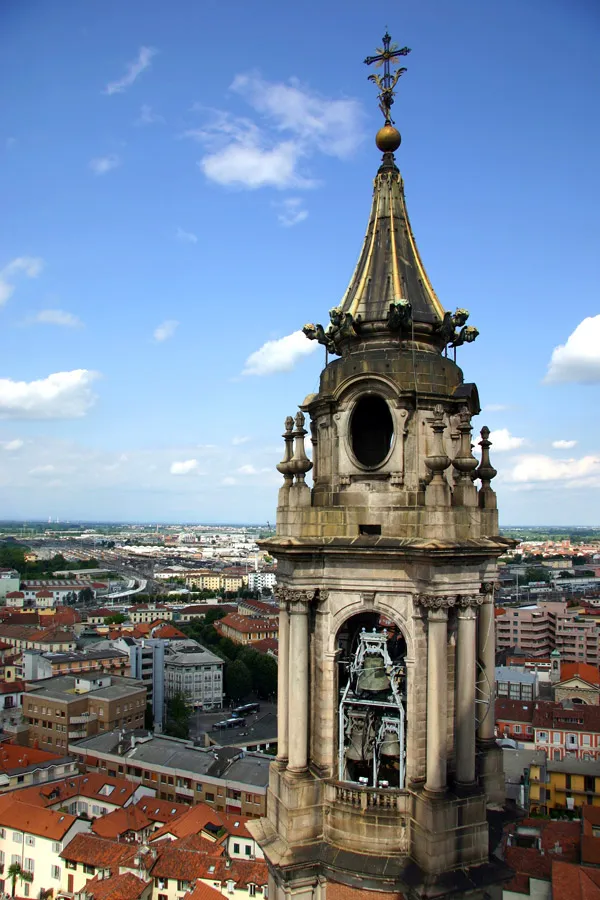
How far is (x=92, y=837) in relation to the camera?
52.1 m

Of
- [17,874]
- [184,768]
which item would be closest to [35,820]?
[17,874]

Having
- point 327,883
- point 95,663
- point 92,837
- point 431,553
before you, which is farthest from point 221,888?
point 95,663

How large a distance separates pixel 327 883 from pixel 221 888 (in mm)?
40301

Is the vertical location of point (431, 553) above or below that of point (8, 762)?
above

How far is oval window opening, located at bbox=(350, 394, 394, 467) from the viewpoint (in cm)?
1478

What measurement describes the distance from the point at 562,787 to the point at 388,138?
6364 centimetres

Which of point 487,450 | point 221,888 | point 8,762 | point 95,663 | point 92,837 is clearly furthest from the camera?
point 95,663

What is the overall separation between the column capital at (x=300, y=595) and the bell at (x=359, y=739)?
2.34 metres

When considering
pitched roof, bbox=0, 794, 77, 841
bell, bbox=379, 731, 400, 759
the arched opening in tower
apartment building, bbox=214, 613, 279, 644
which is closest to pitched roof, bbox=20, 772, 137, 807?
pitched roof, bbox=0, 794, 77, 841

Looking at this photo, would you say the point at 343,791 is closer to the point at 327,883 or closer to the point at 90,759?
the point at 327,883

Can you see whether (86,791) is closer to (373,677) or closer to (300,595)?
(373,677)

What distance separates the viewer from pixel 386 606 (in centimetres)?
1311

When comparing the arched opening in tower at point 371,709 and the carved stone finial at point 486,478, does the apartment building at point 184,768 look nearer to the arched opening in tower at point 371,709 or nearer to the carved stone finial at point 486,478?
the arched opening in tower at point 371,709

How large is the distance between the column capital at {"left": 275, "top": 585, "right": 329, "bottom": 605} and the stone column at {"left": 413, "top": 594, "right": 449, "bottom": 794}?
193cm
